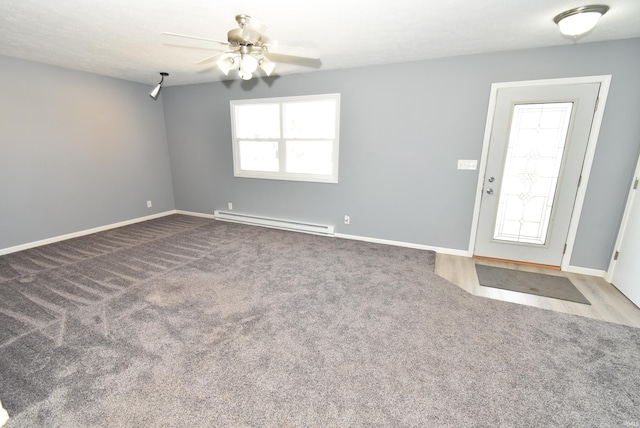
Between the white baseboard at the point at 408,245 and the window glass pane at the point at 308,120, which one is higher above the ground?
the window glass pane at the point at 308,120

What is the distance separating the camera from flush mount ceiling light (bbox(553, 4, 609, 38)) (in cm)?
206

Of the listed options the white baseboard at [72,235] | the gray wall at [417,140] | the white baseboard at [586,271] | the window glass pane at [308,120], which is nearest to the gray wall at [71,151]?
the white baseboard at [72,235]

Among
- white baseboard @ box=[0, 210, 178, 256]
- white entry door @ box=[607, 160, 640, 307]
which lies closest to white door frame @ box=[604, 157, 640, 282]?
white entry door @ box=[607, 160, 640, 307]

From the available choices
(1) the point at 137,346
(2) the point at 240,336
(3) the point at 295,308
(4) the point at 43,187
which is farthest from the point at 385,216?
(4) the point at 43,187

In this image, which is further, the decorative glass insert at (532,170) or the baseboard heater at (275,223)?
the baseboard heater at (275,223)

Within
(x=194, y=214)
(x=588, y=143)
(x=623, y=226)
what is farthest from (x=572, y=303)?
(x=194, y=214)

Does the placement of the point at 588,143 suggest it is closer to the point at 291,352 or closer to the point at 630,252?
the point at 630,252

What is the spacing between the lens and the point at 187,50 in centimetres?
312

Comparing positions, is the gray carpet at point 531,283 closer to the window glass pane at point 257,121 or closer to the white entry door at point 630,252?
the white entry door at point 630,252

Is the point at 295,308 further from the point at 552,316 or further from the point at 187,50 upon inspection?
the point at 187,50

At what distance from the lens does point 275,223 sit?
4.77m

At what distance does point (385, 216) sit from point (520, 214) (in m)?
1.64

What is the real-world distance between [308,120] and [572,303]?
394 centimetres

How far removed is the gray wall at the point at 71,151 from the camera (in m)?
3.53
